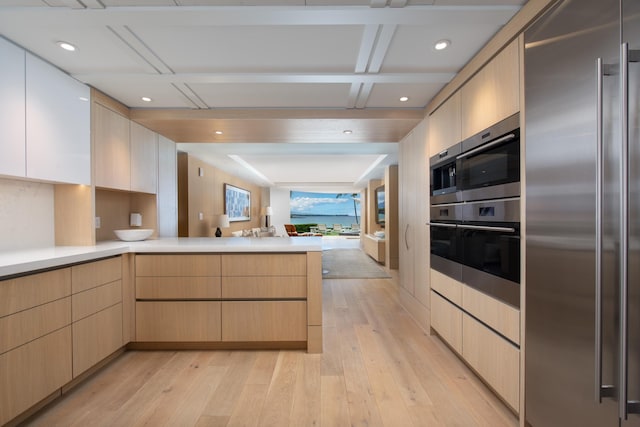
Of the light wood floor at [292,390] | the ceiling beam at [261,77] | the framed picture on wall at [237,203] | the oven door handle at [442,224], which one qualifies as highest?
the ceiling beam at [261,77]

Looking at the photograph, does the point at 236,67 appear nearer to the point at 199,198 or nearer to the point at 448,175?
the point at 448,175

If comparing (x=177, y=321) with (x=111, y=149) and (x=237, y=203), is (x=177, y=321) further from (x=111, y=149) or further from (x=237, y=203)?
(x=237, y=203)

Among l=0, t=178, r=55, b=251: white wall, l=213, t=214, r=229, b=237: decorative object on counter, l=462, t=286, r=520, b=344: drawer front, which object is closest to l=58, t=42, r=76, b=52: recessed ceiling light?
l=0, t=178, r=55, b=251: white wall

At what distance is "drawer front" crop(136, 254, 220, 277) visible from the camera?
2.52 meters

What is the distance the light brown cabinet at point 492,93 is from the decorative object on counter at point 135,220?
3.60 meters

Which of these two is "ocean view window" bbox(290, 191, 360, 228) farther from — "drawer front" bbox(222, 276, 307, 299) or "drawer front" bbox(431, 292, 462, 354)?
"drawer front" bbox(222, 276, 307, 299)

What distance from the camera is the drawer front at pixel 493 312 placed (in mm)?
1642

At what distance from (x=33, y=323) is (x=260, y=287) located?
56.6 inches

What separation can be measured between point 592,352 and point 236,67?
106 inches

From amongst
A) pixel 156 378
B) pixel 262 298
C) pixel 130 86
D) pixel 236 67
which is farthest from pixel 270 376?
pixel 130 86

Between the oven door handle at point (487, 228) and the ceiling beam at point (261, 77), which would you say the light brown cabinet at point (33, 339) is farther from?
the oven door handle at point (487, 228)

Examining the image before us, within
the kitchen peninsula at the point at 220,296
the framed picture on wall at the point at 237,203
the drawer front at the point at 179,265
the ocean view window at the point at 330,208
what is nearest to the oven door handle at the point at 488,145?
the kitchen peninsula at the point at 220,296

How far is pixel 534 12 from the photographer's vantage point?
4.82ft

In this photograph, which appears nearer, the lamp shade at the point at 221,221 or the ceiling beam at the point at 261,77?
the ceiling beam at the point at 261,77
